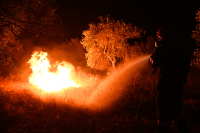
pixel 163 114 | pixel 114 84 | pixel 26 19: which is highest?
pixel 26 19

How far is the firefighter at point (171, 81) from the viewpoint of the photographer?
357 cm

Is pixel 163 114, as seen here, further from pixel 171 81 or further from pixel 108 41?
pixel 108 41

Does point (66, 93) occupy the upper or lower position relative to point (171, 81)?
lower

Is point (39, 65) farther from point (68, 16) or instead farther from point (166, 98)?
point (68, 16)

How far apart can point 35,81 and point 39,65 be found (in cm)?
131

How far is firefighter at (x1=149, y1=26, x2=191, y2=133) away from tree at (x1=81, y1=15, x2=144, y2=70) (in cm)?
1112

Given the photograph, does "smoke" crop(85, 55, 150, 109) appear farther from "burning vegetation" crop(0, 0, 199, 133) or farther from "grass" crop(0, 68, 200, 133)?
"grass" crop(0, 68, 200, 133)

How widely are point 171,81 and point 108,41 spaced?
11.7 metres

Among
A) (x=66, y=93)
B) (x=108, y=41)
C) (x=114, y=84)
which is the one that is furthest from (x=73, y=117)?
(x=108, y=41)

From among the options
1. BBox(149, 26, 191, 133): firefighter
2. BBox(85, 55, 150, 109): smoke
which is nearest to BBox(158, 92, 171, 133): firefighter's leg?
BBox(149, 26, 191, 133): firefighter

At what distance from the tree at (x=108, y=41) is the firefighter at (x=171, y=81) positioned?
11115 mm

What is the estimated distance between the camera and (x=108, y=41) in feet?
48.8

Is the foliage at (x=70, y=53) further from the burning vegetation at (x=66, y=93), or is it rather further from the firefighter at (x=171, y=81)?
the firefighter at (x=171, y=81)

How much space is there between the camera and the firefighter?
3.57m
